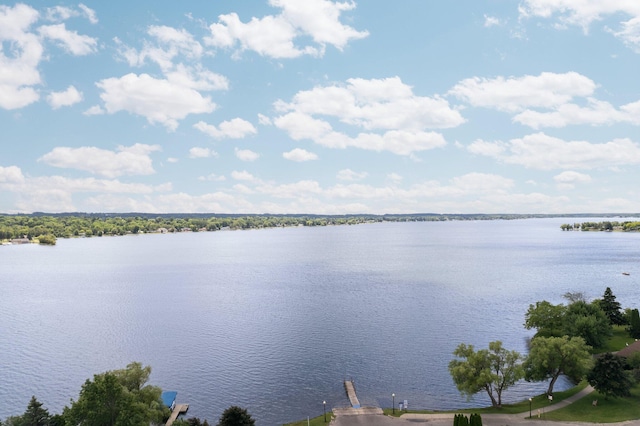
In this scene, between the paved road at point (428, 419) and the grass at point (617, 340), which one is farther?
the grass at point (617, 340)

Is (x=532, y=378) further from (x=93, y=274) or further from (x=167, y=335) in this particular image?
(x=93, y=274)

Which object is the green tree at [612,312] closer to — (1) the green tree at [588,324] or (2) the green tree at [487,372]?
(1) the green tree at [588,324]

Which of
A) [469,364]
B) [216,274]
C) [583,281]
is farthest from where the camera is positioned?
[216,274]

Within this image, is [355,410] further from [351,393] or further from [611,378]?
[611,378]

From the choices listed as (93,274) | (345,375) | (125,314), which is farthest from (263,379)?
(93,274)

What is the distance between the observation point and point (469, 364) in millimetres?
55406

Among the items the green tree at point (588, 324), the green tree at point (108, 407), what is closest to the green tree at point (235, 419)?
the green tree at point (108, 407)

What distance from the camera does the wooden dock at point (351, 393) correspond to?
198 feet

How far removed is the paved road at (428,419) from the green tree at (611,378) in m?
4.47

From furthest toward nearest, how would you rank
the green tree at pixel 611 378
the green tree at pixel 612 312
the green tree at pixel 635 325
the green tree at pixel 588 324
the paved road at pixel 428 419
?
the green tree at pixel 612 312 → the green tree at pixel 635 325 → the green tree at pixel 588 324 → the green tree at pixel 611 378 → the paved road at pixel 428 419

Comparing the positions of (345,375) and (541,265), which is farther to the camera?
(541,265)

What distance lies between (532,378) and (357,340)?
37770mm

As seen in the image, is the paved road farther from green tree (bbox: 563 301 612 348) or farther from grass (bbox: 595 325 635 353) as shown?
grass (bbox: 595 325 635 353)

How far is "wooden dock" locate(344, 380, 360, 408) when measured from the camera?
198ft
